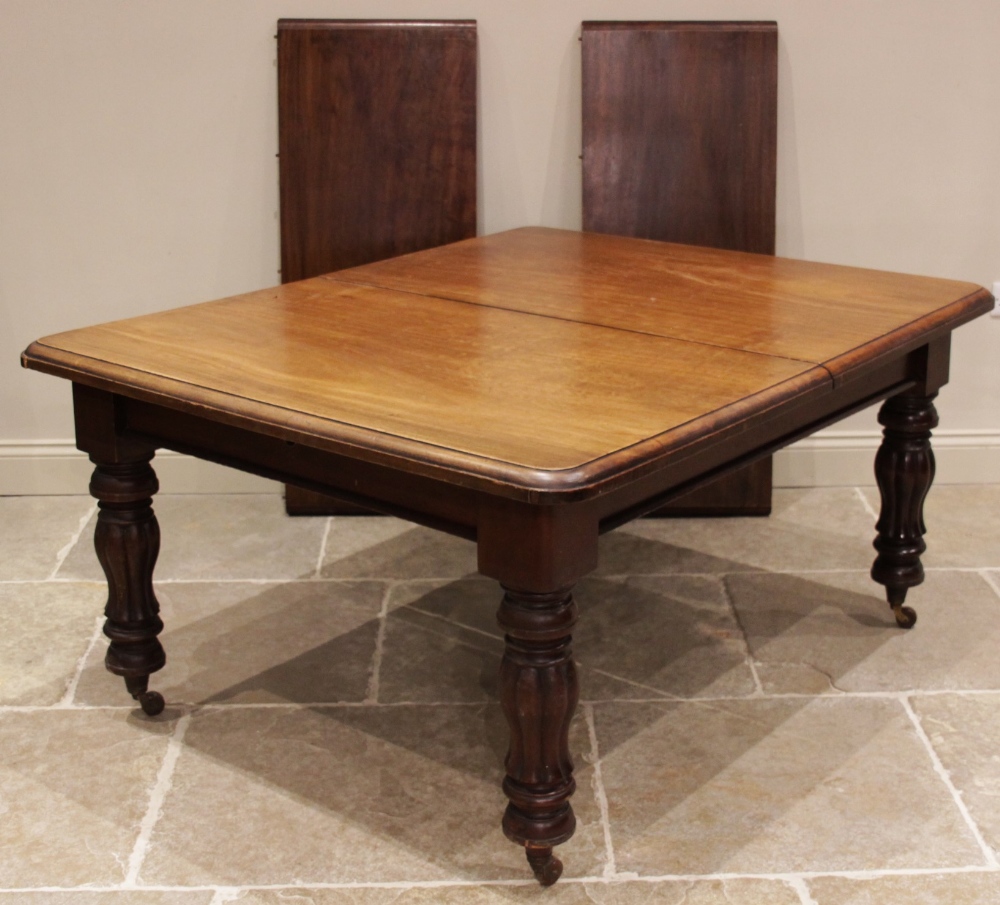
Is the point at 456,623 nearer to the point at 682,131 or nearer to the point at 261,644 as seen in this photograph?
the point at 261,644

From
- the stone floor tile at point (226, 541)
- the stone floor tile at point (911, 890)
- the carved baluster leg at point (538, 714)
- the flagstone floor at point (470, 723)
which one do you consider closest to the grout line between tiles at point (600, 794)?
the flagstone floor at point (470, 723)

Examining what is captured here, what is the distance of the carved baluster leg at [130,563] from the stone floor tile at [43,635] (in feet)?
0.84

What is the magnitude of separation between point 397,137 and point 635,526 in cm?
116

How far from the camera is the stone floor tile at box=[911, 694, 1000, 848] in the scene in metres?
2.45

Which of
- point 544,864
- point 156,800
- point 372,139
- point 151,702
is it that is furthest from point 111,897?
point 372,139

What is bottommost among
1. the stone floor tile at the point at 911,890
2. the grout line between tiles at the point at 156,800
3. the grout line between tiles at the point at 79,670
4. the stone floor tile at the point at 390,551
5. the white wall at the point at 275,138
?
the stone floor tile at the point at 911,890

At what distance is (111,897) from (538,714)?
0.75m

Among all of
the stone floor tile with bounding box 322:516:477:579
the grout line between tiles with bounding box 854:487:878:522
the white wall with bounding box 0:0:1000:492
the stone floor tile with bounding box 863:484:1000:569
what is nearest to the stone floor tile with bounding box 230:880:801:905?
the stone floor tile with bounding box 322:516:477:579

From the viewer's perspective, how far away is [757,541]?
358 cm

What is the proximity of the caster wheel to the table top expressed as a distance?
2.33 ft

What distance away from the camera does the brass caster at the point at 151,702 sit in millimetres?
2748

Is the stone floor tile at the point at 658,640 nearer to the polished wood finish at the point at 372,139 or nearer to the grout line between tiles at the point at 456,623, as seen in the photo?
the grout line between tiles at the point at 456,623

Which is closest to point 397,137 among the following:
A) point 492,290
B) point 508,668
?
point 492,290

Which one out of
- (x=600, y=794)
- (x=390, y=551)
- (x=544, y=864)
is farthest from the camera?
(x=390, y=551)
